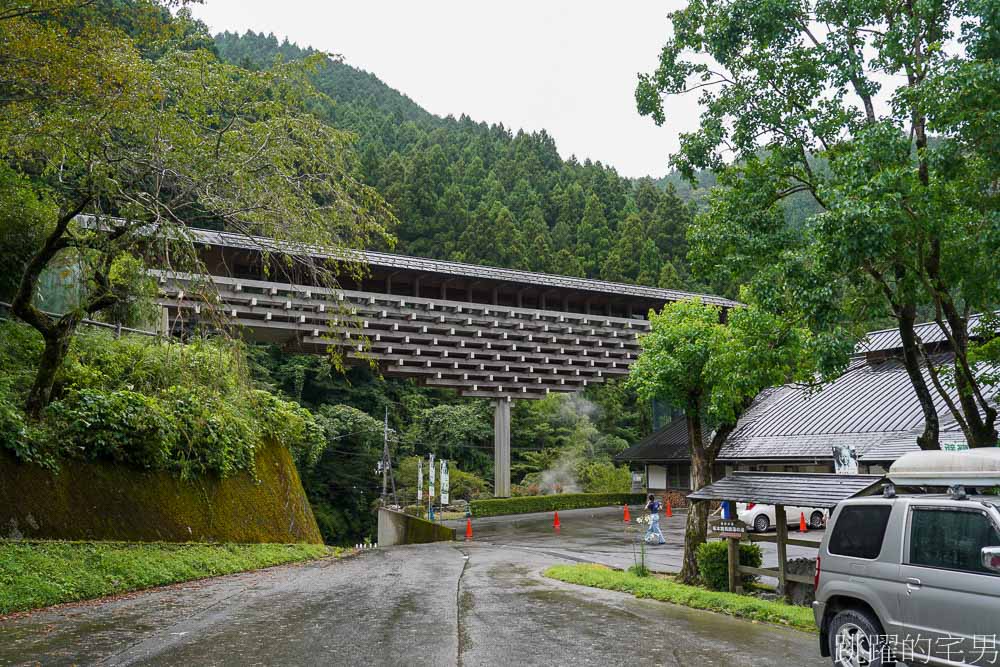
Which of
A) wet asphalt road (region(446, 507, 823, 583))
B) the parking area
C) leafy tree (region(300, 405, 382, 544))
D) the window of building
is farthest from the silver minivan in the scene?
leafy tree (region(300, 405, 382, 544))

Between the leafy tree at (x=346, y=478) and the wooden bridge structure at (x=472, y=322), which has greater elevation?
the wooden bridge structure at (x=472, y=322)

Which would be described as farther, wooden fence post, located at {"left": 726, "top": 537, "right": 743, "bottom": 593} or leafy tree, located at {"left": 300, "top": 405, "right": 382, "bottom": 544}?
leafy tree, located at {"left": 300, "top": 405, "right": 382, "bottom": 544}

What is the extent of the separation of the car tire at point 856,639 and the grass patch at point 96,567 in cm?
999

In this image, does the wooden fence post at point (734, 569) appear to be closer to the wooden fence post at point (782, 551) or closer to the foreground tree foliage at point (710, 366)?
the wooden fence post at point (782, 551)

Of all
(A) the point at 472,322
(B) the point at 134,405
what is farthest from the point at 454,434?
(B) the point at 134,405

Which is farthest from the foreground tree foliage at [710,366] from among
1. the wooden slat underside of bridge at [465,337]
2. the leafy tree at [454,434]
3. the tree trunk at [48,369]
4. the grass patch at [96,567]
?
the leafy tree at [454,434]

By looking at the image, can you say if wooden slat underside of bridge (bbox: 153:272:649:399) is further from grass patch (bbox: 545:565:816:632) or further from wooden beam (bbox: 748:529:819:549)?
wooden beam (bbox: 748:529:819:549)

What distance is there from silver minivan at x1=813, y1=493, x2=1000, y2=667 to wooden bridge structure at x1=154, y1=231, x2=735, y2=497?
25887 millimetres

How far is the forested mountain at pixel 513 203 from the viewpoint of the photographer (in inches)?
2507

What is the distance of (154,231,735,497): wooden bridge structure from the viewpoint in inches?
1299

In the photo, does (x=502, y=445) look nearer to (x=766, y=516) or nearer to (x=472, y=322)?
(x=472, y=322)

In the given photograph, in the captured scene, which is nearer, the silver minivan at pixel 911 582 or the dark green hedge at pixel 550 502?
the silver minivan at pixel 911 582

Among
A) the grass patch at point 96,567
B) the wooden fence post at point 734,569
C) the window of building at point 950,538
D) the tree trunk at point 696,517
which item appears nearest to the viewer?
the window of building at point 950,538

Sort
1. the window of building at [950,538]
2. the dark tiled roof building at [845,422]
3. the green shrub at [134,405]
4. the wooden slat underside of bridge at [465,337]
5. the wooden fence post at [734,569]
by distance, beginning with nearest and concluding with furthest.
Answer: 1. the window of building at [950,538]
2. the green shrub at [134,405]
3. the wooden fence post at [734,569]
4. the dark tiled roof building at [845,422]
5. the wooden slat underside of bridge at [465,337]
